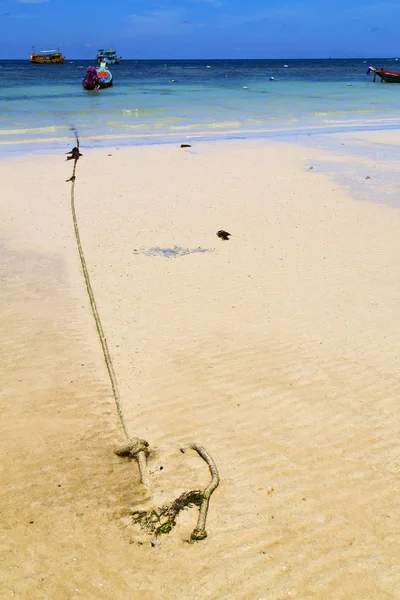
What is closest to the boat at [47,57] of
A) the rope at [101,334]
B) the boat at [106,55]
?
the boat at [106,55]

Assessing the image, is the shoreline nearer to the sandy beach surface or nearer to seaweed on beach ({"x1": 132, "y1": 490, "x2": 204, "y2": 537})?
the sandy beach surface

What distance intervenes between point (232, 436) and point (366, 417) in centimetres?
120

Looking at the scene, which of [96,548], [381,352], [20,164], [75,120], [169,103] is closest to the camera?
[96,548]

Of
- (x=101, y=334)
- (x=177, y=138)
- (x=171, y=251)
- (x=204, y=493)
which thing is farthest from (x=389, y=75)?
(x=204, y=493)

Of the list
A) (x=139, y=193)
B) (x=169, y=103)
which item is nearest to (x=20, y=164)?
(x=139, y=193)

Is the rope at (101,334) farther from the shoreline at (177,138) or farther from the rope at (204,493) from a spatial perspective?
the shoreline at (177,138)

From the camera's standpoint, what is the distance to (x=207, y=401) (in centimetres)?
442

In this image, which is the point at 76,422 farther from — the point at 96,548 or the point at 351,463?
the point at 351,463

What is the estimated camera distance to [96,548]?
301cm

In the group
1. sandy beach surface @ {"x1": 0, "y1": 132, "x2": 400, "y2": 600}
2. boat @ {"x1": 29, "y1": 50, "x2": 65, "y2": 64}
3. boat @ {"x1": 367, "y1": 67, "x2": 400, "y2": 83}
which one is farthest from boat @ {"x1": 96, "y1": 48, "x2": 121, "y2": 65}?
sandy beach surface @ {"x1": 0, "y1": 132, "x2": 400, "y2": 600}

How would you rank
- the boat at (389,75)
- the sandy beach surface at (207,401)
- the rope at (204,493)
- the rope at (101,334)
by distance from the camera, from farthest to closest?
the boat at (389,75) → the rope at (101,334) → the rope at (204,493) → the sandy beach surface at (207,401)

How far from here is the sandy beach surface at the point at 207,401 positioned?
294 centimetres

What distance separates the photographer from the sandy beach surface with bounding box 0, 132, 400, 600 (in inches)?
116

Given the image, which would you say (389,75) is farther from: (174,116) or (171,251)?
(171,251)
